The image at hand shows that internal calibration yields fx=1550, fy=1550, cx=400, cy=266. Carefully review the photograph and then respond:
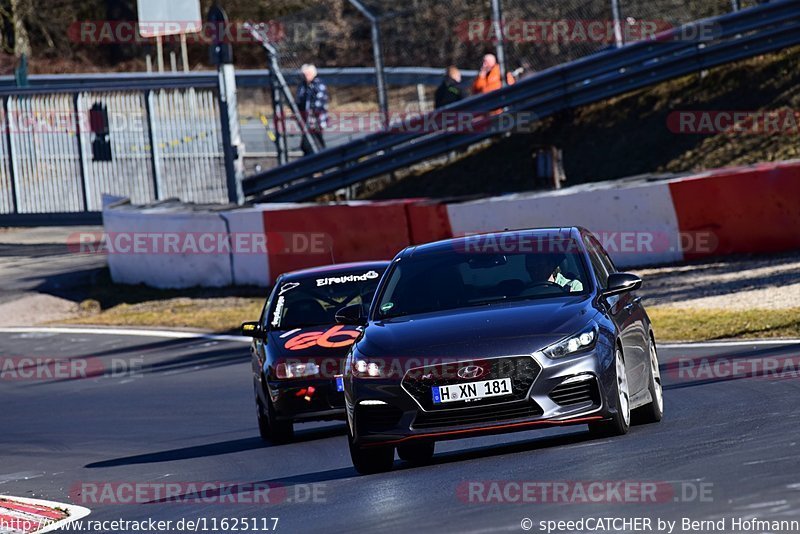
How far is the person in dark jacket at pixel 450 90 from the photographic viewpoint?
28.5 metres

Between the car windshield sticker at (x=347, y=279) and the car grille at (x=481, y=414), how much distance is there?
4641mm

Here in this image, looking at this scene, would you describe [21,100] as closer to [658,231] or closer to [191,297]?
[191,297]

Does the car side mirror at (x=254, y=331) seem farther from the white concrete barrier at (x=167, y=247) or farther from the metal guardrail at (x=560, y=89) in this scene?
the metal guardrail at (x=560, y=89)

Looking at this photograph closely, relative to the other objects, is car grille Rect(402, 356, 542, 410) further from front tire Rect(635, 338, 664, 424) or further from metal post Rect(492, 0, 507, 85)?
metal post Rect(492, 0, 507, 85)

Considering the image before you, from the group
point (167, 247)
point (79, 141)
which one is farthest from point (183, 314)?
point (79, 141)

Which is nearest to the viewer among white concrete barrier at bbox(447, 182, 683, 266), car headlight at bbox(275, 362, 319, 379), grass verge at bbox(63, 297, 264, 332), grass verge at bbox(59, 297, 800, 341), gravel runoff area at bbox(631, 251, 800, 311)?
car headlight at bbox(275, 362, 319, 379)

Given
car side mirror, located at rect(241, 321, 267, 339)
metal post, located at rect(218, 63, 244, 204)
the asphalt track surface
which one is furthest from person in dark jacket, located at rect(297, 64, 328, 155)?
car side mirror, located at rect(241, 321, 267, 339)

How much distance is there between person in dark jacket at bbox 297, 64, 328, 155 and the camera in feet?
93.0

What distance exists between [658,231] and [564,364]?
12.8 metres

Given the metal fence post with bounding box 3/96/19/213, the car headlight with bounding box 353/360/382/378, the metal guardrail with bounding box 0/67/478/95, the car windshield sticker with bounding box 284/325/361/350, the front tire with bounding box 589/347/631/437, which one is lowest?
the front tire with bounding box 589/347/631/437

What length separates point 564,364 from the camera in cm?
893

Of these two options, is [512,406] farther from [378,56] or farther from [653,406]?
[378,56]

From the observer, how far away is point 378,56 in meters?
27.7

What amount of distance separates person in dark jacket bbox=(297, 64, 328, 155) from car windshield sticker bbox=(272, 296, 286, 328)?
15.1m
